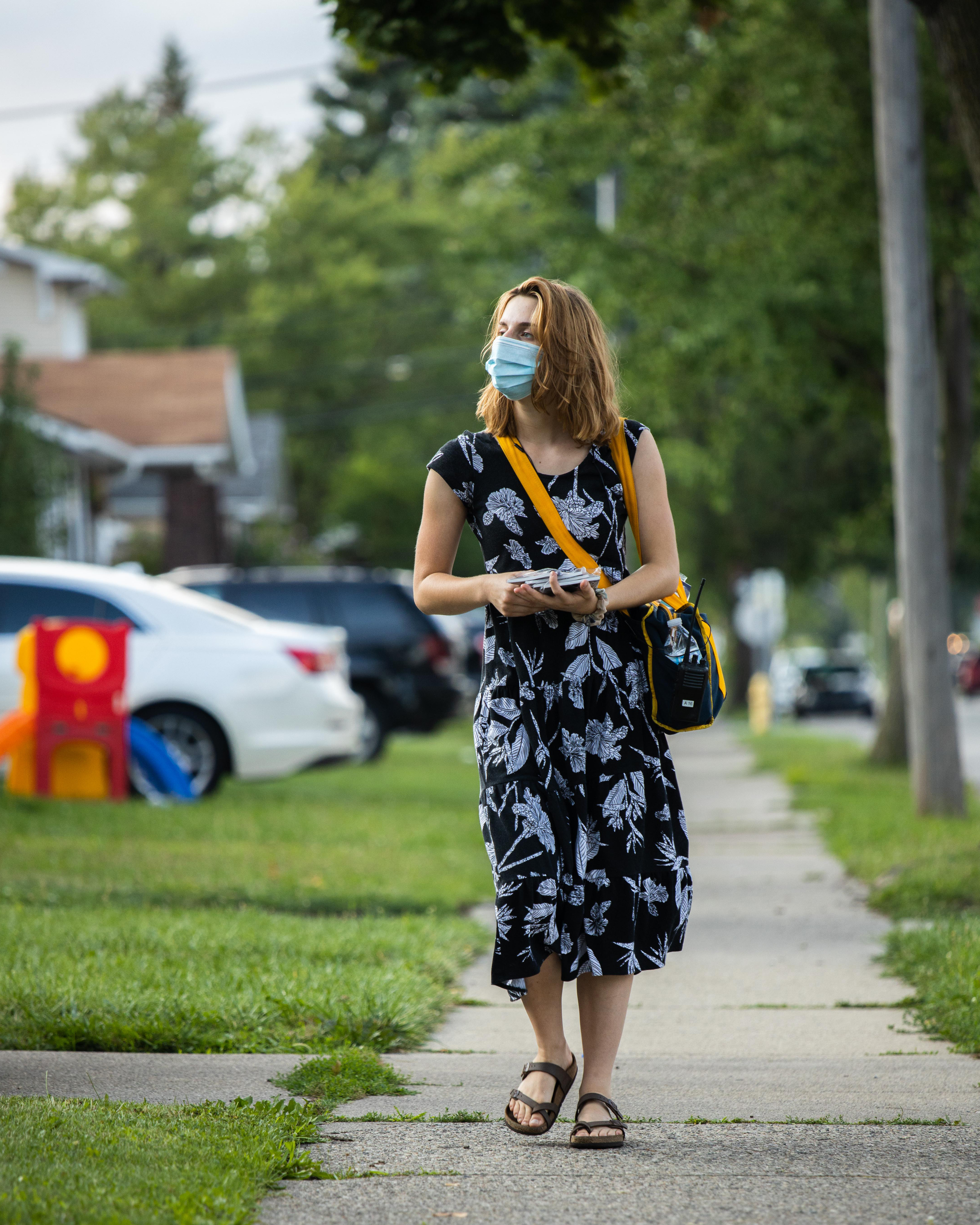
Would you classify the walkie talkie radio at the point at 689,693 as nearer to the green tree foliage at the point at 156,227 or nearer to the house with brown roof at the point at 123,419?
the house with brown roof at the point at 123,419

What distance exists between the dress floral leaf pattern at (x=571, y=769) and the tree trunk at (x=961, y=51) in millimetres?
3965

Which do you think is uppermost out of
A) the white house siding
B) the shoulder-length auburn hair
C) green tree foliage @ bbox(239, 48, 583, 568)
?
green tree foliage @ bbox(239, 48, 583, 568)

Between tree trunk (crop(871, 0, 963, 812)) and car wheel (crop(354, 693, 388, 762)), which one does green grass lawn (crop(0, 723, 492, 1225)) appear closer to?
tree trunk (crop(871, 0, 963, 812))

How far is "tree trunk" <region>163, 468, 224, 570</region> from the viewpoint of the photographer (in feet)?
91.7

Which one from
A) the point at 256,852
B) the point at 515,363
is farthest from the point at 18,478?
the point at 515,363

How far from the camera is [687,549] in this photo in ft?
119

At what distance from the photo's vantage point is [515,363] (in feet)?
13.2

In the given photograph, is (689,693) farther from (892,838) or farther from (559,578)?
(892,838)

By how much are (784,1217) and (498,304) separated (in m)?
2.25

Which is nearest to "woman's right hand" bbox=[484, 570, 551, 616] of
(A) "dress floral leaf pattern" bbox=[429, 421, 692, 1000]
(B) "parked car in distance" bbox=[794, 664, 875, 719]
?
(A) "dress floral leaf pattern" bbox=[429, 421, 692, 1000]

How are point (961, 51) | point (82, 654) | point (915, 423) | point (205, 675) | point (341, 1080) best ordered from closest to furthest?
point (341, 1080) < point (961, 51) < point (915, 423) < point (82, 654) < point (205, 675)

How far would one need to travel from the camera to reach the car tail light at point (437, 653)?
17094 mm

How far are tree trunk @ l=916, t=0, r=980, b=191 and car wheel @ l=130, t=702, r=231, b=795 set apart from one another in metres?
6.92

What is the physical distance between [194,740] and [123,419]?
48.8ft
